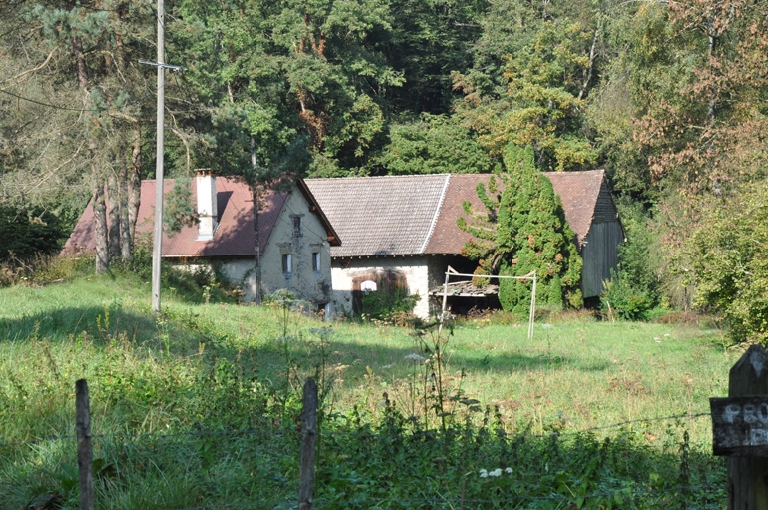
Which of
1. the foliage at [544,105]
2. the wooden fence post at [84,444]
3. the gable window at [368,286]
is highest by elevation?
the foliage at [544,105]

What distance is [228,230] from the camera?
3716cm

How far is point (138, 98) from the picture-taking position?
92.4 feet

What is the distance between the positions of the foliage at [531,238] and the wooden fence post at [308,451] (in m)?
33.0

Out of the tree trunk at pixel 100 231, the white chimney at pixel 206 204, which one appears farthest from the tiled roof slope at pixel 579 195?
the tree trunk at pixel 100 231

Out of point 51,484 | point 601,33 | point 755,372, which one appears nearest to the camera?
point 755,372

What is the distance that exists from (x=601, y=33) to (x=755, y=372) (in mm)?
48504

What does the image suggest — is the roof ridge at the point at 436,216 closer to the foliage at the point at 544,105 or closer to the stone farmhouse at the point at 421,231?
the stone farmhouse at the point at 421,231

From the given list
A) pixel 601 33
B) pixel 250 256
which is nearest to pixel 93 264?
pixel 250 256

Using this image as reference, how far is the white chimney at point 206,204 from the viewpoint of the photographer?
120ft

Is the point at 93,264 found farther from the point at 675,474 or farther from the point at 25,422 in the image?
the point at 675,474

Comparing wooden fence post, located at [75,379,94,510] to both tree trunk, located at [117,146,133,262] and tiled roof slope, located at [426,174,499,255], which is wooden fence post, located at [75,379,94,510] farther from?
tiled roof slope, located at [426,174,499,255]

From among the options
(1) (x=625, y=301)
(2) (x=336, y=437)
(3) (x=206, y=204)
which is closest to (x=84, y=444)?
(2) (x=336, y=437)

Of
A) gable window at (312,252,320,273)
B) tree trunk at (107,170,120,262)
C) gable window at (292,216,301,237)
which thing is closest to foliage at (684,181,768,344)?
tree trunk at (107,170,120,262)

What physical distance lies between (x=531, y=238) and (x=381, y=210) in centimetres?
897
